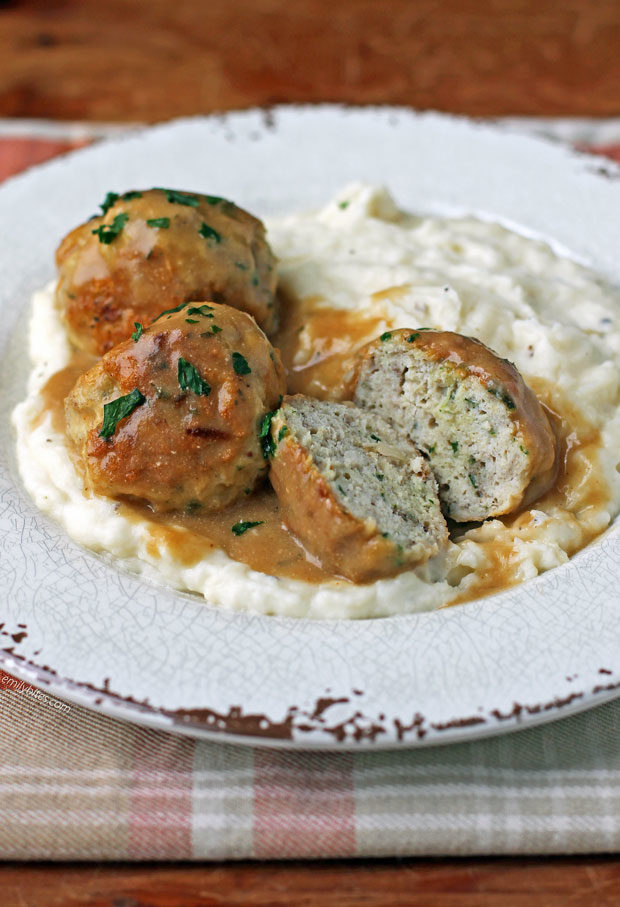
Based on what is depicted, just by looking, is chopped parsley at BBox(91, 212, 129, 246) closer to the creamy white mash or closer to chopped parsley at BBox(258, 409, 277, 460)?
the creamy white mash

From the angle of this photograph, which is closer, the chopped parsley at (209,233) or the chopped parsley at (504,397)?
the chopped parsley at (504,397)

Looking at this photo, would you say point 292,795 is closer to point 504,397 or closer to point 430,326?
point 504,397

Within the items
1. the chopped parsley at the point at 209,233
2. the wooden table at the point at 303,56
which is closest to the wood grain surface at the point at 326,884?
the chopped parsley at the point at 209,233

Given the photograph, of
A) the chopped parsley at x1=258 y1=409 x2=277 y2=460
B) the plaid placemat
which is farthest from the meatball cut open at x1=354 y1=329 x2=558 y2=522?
the plaid placemat

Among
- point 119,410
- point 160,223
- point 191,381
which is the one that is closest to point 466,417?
point 191,381

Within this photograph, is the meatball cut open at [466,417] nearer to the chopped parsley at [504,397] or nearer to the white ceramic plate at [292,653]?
the chopped parsley at [504,397]

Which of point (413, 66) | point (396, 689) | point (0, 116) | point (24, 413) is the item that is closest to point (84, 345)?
point (24, 413)

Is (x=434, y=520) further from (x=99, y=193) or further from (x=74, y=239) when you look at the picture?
(x=99, y=193)
